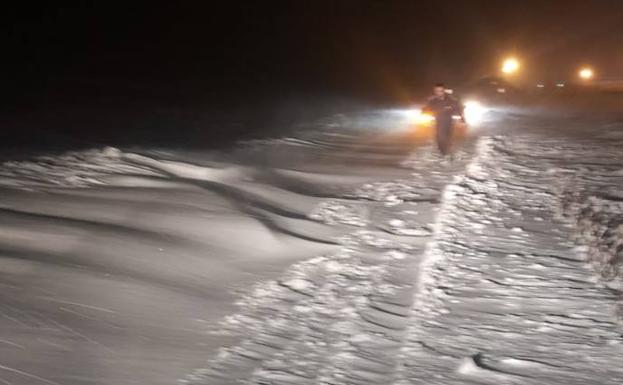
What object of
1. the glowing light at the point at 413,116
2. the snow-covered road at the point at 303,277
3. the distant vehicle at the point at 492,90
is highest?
the distant vehicle at the point at 492,90

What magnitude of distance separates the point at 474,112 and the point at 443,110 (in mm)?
12566

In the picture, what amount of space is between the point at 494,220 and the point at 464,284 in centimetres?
288

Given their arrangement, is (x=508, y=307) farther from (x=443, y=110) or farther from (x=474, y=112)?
(x=474, y=112)

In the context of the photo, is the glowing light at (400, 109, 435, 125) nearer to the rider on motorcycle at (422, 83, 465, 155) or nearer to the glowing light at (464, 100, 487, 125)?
the glowing light at (464, 100, 487, 125)

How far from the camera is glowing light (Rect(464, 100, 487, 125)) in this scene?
24422 mm

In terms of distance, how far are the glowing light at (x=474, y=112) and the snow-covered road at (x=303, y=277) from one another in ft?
37.0

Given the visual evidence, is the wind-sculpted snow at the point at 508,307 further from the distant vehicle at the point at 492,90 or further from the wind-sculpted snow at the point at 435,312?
the distant vehicle at the point at 492,90

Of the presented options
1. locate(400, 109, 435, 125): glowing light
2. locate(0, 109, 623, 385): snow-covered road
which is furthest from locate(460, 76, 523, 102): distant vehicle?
locate(0, 109, 623, 385): snow-covered road

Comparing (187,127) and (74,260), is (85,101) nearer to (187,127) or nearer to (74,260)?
(187,127)

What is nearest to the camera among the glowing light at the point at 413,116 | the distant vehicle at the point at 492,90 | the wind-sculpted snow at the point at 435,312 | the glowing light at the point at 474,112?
the wind-sculpted snow at the point at 435,312

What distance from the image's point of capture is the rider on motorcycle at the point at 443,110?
1537 cm

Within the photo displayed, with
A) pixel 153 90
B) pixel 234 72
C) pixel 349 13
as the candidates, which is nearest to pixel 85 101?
pixel 153 90

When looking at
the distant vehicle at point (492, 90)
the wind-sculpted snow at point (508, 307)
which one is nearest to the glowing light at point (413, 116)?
the distant vehicle at point (492, 90)

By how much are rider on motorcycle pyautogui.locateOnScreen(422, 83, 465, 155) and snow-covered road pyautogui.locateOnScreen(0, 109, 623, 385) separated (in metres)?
2.36
